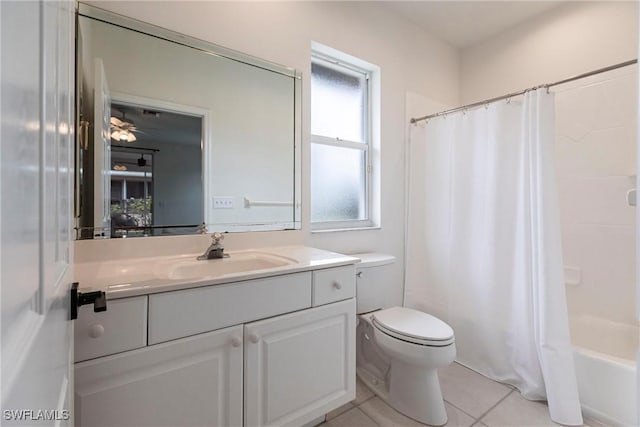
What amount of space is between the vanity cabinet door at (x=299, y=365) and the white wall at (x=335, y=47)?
56 cm

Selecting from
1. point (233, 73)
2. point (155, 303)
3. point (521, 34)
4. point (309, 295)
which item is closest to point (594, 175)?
point (521, 34)

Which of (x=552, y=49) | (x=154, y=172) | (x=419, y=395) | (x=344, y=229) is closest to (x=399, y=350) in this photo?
(x=419, y=395)

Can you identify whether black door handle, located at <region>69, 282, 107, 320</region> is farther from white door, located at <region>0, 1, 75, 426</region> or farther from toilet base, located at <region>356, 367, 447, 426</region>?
toilet base, located at <region>356, 367, 447, 426</region>

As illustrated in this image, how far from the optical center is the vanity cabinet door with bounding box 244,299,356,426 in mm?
1122

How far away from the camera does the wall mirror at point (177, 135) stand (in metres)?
1.23

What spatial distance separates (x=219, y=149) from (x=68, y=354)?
112 cm

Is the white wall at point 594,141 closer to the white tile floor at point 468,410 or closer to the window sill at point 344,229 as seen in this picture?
the white tile floor at point 468,410

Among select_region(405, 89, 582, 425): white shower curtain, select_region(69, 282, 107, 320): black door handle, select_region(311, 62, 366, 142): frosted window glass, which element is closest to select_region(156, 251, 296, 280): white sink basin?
select_region(69, 282, 107, 320): black door handle

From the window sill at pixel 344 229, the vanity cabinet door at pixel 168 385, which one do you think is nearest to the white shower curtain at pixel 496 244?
the window sill at pixel 344 229

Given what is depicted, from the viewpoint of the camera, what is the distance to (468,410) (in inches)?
61.1

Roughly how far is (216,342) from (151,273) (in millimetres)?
359

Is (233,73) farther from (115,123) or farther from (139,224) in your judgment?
(139,224)

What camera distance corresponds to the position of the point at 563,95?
2.11 meters

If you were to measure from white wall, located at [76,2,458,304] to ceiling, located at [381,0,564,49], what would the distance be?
89 mm
